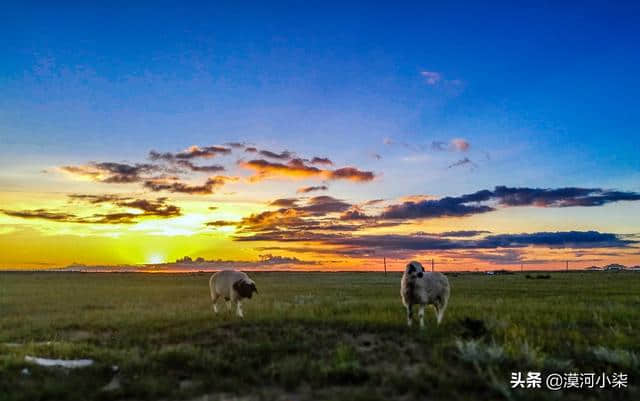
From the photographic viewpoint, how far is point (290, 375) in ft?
34.2

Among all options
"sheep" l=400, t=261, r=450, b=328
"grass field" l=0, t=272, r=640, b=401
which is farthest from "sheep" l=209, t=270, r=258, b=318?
"sheep" l=400, t=261, r=450, b=328

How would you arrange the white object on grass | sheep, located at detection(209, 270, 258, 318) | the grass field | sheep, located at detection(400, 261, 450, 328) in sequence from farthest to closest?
sheep, located at detection(209, 270, 258, 318) → sheep, located at detection(400, 261, 450, 328) → the white object on grass → the grass field

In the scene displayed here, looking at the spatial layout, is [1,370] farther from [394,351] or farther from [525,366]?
[525,366]

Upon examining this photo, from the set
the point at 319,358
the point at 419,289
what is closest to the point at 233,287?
the point at 419,289

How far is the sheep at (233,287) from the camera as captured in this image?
69.8 ft

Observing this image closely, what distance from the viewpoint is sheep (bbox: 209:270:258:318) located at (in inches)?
837

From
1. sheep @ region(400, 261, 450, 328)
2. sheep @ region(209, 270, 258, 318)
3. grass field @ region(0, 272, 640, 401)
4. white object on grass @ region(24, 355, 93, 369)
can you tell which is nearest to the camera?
grass field @ region(0, 272, 640, 401)

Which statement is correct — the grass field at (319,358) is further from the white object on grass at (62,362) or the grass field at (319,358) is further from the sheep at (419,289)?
the sheep at (419,289)

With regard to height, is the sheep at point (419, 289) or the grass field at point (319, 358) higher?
the sheep at point (419, 289)

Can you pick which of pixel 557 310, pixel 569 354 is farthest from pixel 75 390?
pixel 557 310

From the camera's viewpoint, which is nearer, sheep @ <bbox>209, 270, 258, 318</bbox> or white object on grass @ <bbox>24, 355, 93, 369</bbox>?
white object on grass @ <bbox>24, 355, 93, 369</bbox>

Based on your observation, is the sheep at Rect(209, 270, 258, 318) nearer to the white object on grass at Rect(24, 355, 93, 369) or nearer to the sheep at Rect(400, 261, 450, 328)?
the sheep at Rect(400, 261, 450, 328)

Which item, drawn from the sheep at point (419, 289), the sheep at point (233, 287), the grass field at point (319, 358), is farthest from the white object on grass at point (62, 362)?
the sheep at point (419, 289)

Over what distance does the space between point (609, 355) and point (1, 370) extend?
1481 cm
